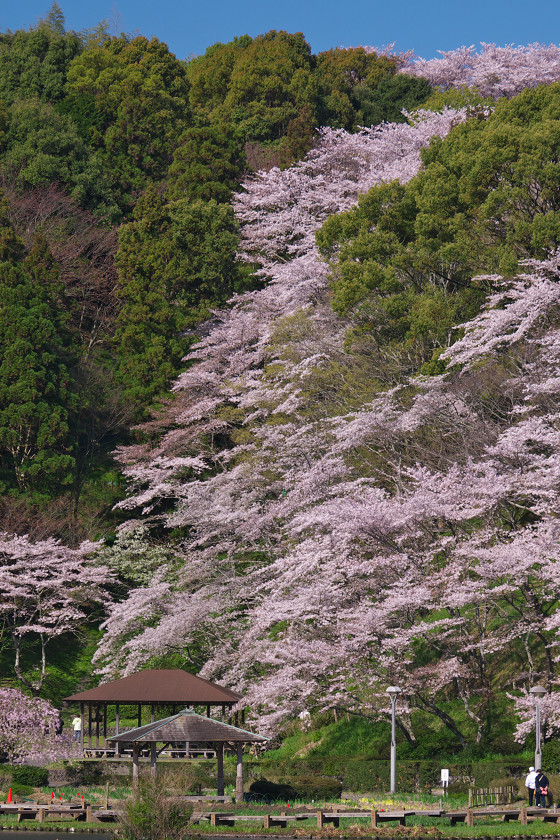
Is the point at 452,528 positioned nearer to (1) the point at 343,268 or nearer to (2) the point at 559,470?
(2) the point at 559,470

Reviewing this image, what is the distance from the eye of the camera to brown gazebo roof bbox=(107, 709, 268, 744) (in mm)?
24047

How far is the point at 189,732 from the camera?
24.0 metres

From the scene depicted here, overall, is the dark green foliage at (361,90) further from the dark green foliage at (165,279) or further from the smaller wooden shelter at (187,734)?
the smaller wooden shelter at (187,734)

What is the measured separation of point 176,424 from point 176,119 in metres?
20.3

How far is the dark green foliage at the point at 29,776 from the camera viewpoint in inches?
1105

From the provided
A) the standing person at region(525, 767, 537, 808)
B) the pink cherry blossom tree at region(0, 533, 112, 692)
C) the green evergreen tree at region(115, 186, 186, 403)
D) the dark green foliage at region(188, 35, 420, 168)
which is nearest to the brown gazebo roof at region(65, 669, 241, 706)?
the standing person at region(525, 767, 537, 808)

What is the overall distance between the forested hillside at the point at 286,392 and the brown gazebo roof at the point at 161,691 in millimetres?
2058

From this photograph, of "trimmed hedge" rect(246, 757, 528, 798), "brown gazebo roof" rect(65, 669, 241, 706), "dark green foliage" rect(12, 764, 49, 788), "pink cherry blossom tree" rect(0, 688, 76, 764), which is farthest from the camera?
"pink cherry blossom tree" rect(0, 688, 76, 764)

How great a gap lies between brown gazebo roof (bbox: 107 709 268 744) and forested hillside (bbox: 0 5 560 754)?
12.8ft

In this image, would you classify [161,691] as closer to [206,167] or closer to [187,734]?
[187,734]

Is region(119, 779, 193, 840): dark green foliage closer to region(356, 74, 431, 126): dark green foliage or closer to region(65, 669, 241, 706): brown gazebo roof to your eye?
region(65, 669, 241, 706): brown gazebo roof

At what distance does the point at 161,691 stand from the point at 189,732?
11.5 feet

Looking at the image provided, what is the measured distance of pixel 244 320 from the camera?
4312 centimetres

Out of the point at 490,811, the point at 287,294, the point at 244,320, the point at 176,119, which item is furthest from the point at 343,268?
the point at 176,119
